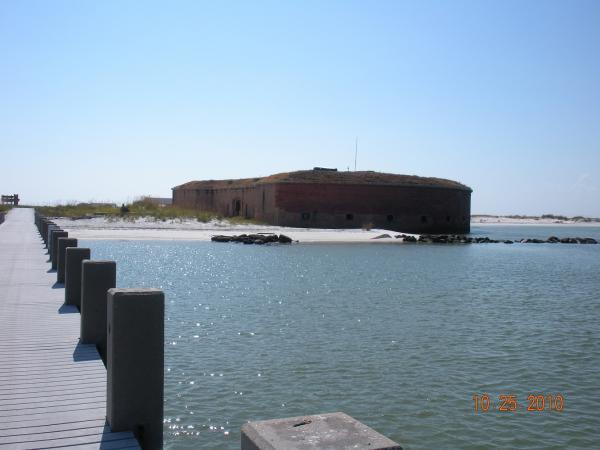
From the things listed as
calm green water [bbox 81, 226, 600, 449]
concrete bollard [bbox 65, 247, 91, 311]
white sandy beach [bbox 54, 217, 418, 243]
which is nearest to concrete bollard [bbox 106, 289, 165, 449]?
calm green water [bbox 81, 226, 600, 449]

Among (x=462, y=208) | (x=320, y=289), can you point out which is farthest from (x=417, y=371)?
(x=462, y=208)

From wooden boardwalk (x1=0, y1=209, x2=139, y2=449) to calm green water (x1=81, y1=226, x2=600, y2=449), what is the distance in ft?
4.19

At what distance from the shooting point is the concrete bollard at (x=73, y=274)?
9344mm

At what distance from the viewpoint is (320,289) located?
18.2 metres

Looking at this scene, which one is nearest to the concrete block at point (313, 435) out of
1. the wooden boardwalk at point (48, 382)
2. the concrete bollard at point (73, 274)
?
the wooden boardwalk at point (48, 382)

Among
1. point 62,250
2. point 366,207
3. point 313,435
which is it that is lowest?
point 313,435

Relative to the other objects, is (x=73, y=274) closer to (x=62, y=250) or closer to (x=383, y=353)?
(x=62, y=250)

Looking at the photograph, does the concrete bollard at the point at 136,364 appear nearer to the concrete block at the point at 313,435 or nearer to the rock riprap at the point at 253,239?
the concrete block at the point at 313,435

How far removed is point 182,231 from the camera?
142ft

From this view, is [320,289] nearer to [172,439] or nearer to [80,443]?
[172,439]
